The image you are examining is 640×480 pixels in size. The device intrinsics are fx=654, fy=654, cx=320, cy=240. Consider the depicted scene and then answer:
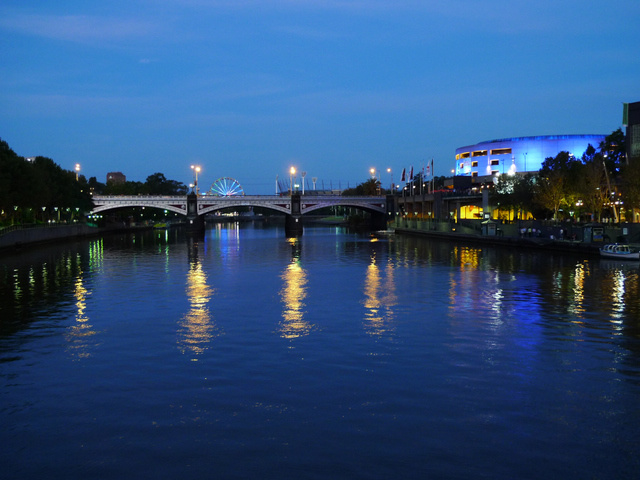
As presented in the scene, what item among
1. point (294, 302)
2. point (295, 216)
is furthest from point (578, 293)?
point (295, 216)

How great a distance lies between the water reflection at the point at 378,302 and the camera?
25250 millimetres

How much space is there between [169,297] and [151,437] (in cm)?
2234

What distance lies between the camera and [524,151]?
17938 centimetres

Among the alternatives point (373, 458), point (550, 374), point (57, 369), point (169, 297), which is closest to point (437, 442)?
point (373, 458)

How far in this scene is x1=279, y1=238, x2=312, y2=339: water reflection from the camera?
963 inches

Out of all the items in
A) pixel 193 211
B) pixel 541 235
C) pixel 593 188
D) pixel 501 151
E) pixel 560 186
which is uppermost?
pixel 501 151

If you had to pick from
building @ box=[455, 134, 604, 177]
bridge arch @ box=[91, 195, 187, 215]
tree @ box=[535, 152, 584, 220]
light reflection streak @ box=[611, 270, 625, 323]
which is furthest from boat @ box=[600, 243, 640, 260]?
building @ box=[455, 134, 604, 177]

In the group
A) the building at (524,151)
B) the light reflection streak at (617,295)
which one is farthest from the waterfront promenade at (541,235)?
the building at (524,151)

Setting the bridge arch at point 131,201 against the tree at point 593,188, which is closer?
the tree at point 593,188

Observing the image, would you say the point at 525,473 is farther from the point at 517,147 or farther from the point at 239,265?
the point at 517,147

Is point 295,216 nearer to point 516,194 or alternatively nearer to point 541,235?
point 516,194

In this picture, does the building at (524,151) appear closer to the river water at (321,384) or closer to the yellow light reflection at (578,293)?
the yellow light reflection at (578,293)

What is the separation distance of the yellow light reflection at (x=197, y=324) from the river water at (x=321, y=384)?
0.48ft

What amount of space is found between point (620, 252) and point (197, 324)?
43.0 metres
